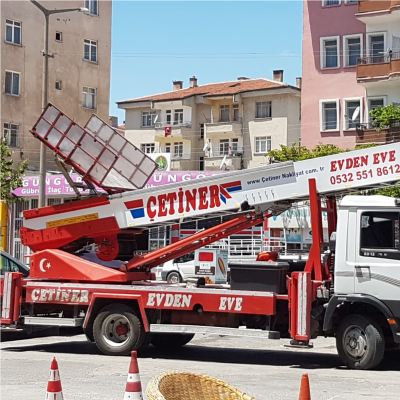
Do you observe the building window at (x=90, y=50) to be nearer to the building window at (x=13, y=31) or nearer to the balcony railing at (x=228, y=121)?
the building window at (x=13, y=31)

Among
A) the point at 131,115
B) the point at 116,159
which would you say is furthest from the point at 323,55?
the point at 116,159

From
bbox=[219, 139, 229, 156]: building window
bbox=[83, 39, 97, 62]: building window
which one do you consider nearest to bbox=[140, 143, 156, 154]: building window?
bbox=[219, 139, 229, 156]: building window

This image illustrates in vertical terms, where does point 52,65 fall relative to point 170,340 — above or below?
above

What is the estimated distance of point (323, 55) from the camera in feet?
157

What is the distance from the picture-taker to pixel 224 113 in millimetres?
70438

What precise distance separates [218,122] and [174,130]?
12.6 feet

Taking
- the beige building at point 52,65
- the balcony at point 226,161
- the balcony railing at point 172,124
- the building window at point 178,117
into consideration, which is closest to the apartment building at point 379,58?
the beige building at point 52,65

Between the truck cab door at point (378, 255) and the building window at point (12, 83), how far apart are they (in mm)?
39928

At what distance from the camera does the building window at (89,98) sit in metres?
55.0

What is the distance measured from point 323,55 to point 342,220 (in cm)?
3636

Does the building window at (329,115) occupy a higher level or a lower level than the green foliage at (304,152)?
higher

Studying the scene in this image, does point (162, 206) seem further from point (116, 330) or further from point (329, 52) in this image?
point (329, 52)

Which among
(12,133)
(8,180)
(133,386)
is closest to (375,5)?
(8,180)

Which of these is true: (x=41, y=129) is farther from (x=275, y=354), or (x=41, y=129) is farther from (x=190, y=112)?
(x=190, y=112)
